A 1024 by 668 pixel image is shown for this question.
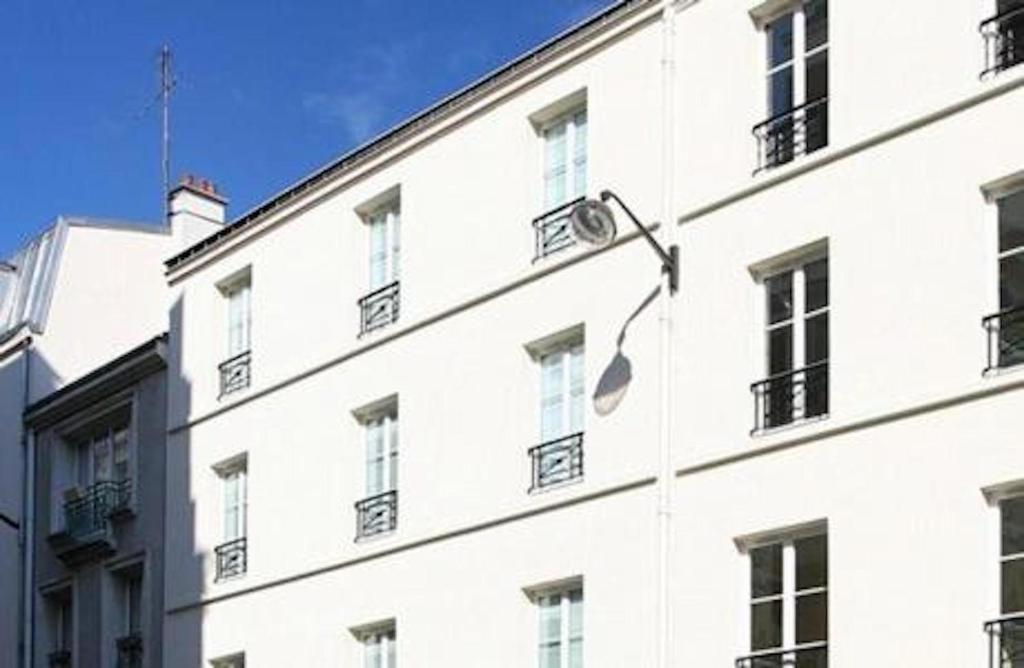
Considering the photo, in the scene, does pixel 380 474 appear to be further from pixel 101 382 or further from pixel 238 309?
pixel 101 382

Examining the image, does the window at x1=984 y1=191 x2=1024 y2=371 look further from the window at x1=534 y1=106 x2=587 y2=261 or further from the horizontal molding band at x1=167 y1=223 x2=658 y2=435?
the window at x1=534 y1=106 x2=587 y2=261

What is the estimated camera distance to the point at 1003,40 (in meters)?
14.8

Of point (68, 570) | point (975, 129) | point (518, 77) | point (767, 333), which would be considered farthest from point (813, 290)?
point (68, 570)

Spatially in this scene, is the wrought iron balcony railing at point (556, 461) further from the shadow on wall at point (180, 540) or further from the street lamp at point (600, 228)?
the shadow on wall at point (180, 540)

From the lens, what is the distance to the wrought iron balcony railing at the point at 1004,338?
559 inches

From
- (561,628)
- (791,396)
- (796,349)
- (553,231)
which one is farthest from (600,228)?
(561,628)

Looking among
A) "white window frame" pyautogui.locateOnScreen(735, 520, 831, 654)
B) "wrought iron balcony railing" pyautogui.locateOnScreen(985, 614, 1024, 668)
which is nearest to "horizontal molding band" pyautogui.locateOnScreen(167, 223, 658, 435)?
"white window frame" pyautogui.locateOnScreen(735, 520, 831, 654)

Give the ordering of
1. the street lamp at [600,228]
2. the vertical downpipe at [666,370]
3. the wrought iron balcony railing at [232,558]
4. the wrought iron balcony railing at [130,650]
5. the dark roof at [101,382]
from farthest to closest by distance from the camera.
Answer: the dark roof at [101,382] < the wrought iron balcony railing at [130,650] < the wrought iron balcony railing at [232,558] < the street lamp at [600,228] < the vertical downpipe at [666,370]

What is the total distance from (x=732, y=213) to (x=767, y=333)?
1101 millimetres

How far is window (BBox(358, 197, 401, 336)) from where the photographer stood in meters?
20.7

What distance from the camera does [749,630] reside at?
619 inches

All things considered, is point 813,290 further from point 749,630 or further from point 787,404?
point 749,630

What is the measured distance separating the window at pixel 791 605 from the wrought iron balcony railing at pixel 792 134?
10.4ft

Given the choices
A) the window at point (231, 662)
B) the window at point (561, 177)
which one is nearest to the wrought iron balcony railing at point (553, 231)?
the window at point (561, 177)
